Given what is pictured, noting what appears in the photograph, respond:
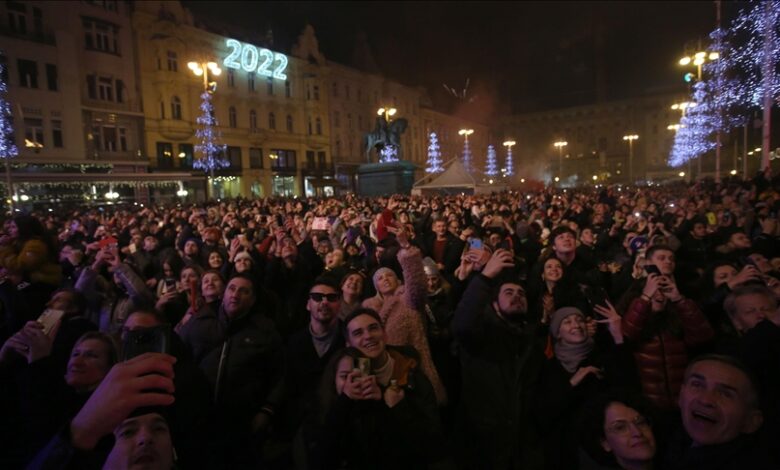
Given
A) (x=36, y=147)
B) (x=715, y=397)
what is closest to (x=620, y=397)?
(x=715, y=397)

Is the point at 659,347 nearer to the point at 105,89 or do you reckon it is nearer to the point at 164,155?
the point at 105,89

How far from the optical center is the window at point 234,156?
143 feet

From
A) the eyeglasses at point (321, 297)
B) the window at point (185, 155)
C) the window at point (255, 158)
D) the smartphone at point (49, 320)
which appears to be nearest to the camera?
the smartphone at point (49, 320)

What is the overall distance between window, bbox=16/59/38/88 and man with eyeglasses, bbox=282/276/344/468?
33.5 m

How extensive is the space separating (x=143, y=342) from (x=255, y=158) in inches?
1840

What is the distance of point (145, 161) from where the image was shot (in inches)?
1383

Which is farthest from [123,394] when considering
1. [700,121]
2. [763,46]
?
[700,121]

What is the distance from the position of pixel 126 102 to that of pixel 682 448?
4001 cm

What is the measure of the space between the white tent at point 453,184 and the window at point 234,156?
62.0 ft

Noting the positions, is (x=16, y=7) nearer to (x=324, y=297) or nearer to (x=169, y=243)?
(x=169, y=243)

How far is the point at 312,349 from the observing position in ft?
11.3

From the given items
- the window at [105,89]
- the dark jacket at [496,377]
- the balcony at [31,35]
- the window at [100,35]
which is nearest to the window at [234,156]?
the window at [105,89]

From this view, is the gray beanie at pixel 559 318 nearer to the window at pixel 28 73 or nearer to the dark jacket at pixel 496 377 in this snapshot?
the dark jacket at pixel 496 377

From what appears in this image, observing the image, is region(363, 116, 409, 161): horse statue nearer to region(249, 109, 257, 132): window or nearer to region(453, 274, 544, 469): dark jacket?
region(249, 109, 257, 132): window
